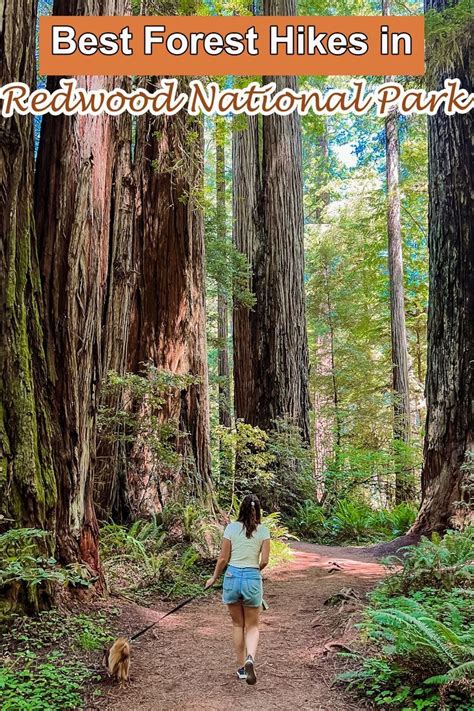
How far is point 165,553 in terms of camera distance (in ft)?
20.6

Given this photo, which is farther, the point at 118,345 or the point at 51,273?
the point at 118,345

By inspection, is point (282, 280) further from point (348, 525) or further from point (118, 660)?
point (118, 660)

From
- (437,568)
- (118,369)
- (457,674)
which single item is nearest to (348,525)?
(118,369)

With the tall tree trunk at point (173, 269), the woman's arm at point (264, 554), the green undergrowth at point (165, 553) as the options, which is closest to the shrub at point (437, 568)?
the woman's arm at point (264, 554)

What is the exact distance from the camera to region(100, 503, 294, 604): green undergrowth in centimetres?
559

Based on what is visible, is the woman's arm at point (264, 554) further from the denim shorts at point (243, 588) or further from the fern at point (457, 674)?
the fern at point (457, 674)

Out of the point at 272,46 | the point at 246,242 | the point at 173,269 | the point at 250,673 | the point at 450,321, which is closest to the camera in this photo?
the point at 250,673

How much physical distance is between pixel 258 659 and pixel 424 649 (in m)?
1.43

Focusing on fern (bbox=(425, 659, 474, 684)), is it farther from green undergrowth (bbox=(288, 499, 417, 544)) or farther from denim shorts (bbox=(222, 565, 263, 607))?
green undergrowth (bbox=(288, 499, 417, 544))

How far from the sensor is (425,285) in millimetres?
17516

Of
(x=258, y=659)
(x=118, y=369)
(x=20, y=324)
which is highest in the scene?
(x=20, y=324)

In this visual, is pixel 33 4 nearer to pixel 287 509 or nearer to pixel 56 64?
pixel 56 64

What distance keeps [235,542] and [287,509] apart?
6.34 metres

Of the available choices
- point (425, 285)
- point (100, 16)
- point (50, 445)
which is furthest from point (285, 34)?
point (425, 285)
